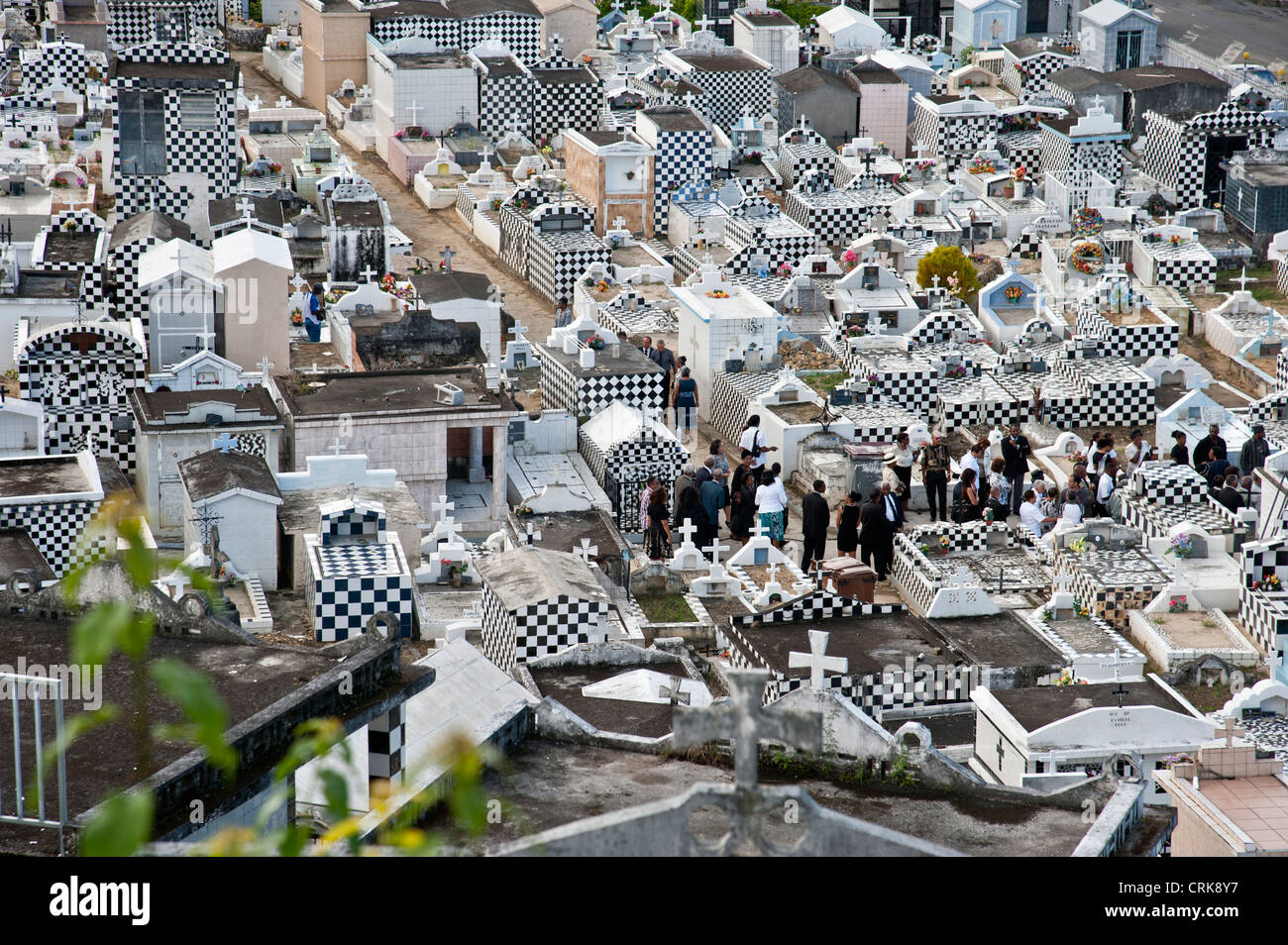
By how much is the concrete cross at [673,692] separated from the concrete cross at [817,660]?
1.71 meters

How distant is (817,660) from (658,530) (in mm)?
6966

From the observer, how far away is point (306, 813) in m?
13.0

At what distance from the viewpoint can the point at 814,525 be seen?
2681 cm

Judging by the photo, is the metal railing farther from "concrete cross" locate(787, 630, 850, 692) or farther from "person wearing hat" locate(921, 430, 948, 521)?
"person wearing hat" locate(921, 430, 948, 521)

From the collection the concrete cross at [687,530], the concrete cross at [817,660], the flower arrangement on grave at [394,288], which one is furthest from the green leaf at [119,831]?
the flower arrangement on grave at [394,288]

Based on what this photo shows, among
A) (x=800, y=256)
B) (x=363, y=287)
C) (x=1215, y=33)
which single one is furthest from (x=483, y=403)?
(x=1215, y=33)

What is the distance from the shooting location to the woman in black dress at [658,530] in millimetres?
27281

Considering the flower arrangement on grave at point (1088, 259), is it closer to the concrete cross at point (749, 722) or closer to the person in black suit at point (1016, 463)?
the person in black suit at point (1016, 463)

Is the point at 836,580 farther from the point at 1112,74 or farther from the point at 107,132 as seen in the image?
the point at 1112,74

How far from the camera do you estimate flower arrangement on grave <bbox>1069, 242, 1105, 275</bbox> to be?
40.4 meters

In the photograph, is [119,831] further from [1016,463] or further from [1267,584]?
[1016,463]

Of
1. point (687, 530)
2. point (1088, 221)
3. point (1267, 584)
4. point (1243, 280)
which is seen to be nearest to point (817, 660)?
point (687, 530)

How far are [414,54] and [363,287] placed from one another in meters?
21.3

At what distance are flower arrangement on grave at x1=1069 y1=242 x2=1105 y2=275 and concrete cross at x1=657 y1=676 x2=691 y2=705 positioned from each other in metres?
23.5
